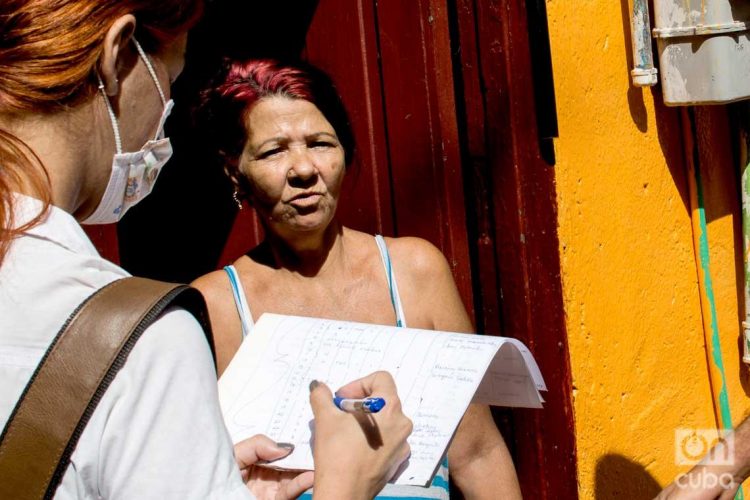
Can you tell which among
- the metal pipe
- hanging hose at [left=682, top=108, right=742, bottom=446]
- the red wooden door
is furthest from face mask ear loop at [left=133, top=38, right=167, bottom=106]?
hanging hose at [left=682, top=108, right=742, bottom=446]

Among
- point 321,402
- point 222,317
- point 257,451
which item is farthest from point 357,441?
point 222,317

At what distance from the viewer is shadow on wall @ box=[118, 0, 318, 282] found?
289 cm

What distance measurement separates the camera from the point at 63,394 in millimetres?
1065

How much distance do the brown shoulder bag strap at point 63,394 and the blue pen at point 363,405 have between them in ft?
1.33

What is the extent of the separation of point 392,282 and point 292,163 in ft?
1.26

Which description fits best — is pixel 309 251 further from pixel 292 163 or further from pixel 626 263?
pixel 626 263

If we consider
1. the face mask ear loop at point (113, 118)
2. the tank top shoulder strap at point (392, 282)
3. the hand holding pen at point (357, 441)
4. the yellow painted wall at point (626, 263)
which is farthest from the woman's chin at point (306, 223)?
the face mask ear loop at point (113, 118)

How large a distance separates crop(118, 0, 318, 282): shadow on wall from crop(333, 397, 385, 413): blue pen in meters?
1.54

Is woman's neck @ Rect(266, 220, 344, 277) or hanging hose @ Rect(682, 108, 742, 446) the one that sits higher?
woman's neck @ Rect(266, 220, 344, 277)

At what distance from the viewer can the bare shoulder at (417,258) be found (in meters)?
2.54

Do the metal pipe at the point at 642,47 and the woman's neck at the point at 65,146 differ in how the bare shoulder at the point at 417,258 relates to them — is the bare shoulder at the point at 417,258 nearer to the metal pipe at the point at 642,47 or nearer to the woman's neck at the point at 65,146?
the metal pipe at the point at 642,47

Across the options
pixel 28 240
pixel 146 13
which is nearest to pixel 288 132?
pixel 146 13

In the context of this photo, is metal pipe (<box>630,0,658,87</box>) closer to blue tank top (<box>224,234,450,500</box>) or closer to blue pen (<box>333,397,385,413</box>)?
blue tank top (<box>224,234,450,500</box>)

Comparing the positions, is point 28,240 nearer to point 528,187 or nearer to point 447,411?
point 447,411
